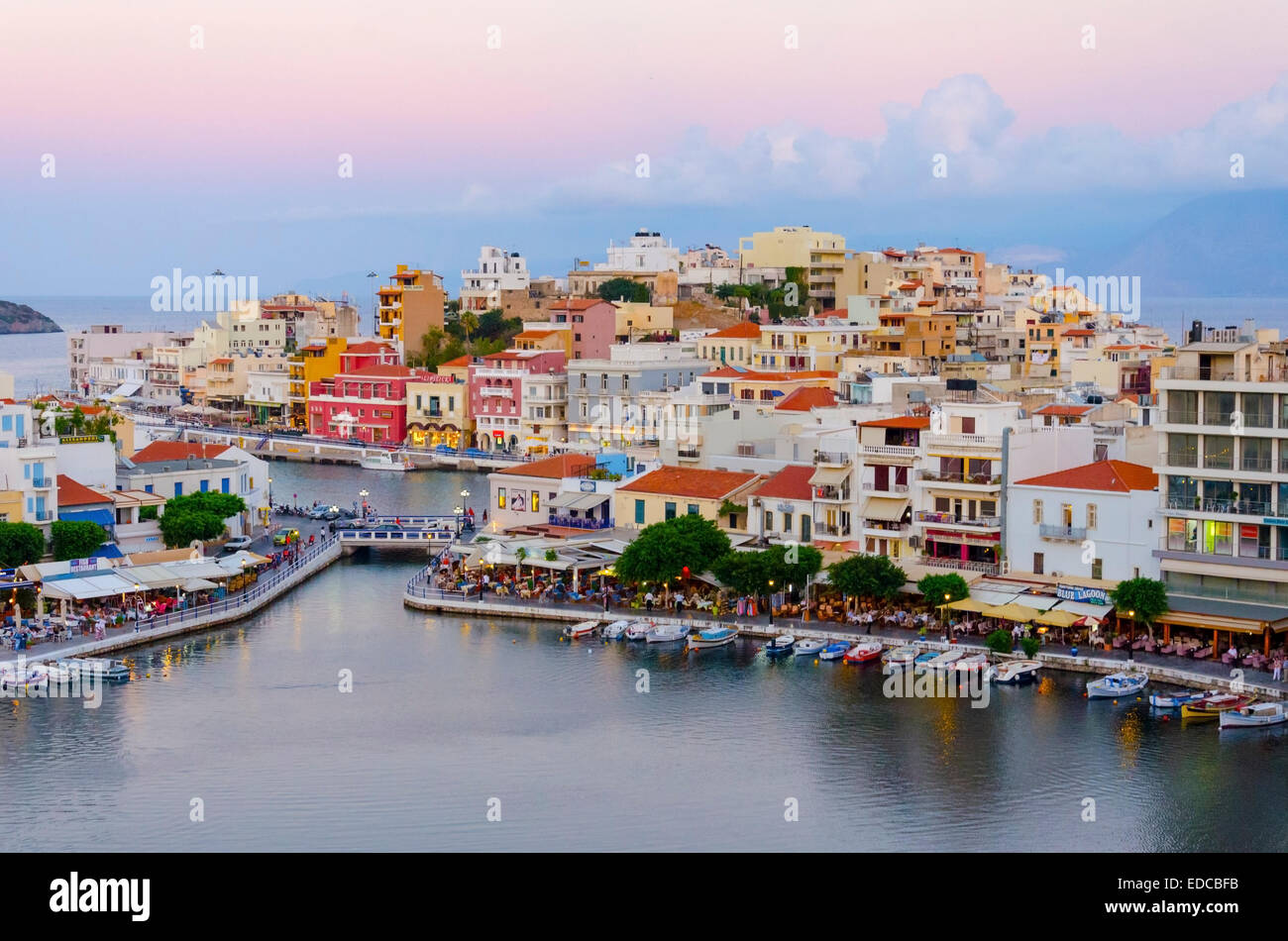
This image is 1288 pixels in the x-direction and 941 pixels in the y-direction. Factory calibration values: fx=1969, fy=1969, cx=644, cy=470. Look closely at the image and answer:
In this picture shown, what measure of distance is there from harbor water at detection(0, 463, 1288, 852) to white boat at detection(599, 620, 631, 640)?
60cm

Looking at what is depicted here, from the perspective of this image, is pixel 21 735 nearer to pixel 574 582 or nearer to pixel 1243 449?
pixel 574 582

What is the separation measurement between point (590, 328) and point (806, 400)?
24.3 metres

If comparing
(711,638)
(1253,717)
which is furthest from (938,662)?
(1253,717)

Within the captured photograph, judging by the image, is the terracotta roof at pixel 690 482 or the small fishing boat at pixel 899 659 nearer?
the small fishing boat at pixel 899 659

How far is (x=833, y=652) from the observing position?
32344 mm

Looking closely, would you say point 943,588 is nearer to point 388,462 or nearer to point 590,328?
point 388,462

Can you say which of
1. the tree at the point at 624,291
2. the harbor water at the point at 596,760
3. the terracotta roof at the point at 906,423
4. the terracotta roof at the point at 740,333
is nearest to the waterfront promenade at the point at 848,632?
the harbor water at the point at 596,760

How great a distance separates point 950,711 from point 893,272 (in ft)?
185

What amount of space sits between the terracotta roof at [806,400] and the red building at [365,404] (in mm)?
28144

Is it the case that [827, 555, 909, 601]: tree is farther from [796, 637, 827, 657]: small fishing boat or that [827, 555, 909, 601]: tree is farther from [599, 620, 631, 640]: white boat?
[599, 620, 631, 640]: white boat

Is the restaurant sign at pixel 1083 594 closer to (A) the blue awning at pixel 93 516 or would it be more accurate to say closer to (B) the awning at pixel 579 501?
(B) the awning at pixel 579 501

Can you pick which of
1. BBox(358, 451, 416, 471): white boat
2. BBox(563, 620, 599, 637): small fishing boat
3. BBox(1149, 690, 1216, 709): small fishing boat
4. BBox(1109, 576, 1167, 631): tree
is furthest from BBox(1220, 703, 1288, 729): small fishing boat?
BBox(358, 451, 416, 471): white boat

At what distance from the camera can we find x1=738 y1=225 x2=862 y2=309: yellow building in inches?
3243

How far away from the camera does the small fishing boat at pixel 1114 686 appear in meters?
29.1
